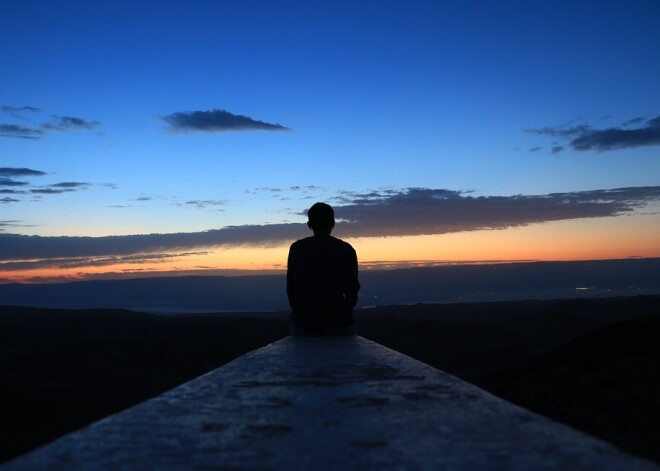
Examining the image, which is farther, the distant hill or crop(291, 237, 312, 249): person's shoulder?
crop(291, 237, 312, 249): person's shoulder

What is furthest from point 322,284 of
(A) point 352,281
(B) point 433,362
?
(B) point 433,362

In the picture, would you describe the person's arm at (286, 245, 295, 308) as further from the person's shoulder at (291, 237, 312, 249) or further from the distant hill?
the distant hill

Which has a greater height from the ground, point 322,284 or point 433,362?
point 322,284

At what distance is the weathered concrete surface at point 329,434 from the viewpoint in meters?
1.34

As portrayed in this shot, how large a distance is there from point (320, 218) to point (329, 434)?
4070mm

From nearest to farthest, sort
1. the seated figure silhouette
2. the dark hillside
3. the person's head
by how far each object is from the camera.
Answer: the seated figure silhouette, the person's head, the dark hillside

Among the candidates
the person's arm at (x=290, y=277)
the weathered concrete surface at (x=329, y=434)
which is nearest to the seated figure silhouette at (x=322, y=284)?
the person's arm at (x=290, y=277)

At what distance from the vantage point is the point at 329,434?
5.26 feet

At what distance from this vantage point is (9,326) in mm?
21344

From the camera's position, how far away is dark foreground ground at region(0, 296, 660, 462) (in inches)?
214

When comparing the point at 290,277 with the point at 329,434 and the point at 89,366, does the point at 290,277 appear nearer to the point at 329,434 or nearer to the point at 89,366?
the point at 329,434

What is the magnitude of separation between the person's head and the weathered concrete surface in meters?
3.15

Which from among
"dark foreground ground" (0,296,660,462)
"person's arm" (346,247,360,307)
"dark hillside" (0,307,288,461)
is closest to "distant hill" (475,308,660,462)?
"dark foreground ground" (0,296,660,462)

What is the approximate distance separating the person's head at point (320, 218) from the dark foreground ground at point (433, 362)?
2475 millimetres
